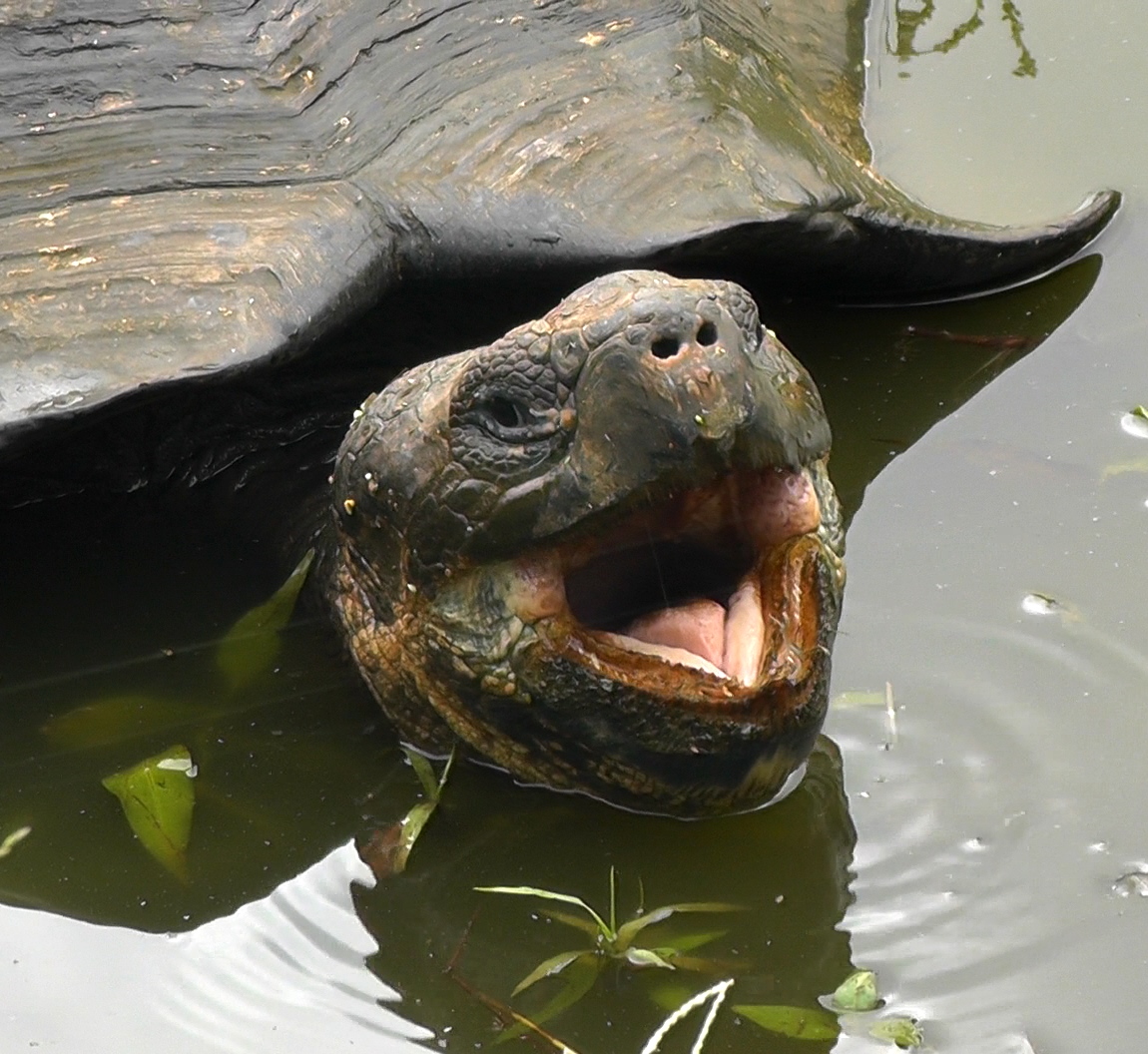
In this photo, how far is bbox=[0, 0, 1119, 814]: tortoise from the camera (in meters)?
2.25

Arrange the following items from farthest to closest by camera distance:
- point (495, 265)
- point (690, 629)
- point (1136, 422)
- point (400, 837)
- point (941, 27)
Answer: point (941, 27) < point (1136, 422) < point (495, 265) < point (400, 837) < point (690, 629)

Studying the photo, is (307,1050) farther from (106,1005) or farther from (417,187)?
(417,187)

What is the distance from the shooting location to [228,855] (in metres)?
2.50

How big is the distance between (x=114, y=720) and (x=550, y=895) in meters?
0.92

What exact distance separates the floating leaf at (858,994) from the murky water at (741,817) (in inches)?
1.0

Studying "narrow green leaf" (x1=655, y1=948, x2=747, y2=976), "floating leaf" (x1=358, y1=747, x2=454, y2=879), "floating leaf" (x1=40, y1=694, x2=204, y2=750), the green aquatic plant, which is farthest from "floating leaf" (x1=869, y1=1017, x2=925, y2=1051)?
"floating leaf" (x1=40, y1=694, x2=204, y2=750)

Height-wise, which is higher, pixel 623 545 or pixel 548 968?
pixel 623 545

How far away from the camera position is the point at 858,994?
6.90 feet

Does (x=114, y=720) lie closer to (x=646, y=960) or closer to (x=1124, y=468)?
(x=646, y=960)

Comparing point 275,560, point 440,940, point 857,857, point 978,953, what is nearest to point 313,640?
point 275,560

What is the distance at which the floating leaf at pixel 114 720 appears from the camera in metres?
2.77

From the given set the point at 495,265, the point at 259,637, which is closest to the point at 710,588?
the point at 495,265

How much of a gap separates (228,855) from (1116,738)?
127cm

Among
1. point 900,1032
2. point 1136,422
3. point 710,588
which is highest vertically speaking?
point 710,588
